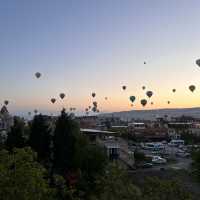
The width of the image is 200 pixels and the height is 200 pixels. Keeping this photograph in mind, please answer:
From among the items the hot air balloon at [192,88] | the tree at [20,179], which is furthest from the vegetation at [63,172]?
the hot air balloon at [192,88]

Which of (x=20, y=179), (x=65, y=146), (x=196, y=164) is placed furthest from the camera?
(x=65, y=146)

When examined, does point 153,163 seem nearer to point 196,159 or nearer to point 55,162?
point 55,162

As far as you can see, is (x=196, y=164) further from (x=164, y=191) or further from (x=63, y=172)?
(x=164, y=191)

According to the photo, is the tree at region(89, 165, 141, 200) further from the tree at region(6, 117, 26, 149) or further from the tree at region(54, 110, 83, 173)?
the tree at region(6, 117, 26, 149)

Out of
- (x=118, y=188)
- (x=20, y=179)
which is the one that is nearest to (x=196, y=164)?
(x=118, y=188)

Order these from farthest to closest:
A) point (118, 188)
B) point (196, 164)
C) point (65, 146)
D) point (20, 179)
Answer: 1. point (65, 146)
2. point (196, 164)
3. point (118, 188)
4. point (20, 179)

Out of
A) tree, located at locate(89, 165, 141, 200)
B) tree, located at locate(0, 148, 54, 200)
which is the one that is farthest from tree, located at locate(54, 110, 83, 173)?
tree, located at locate(0, 148, 54, 200)
